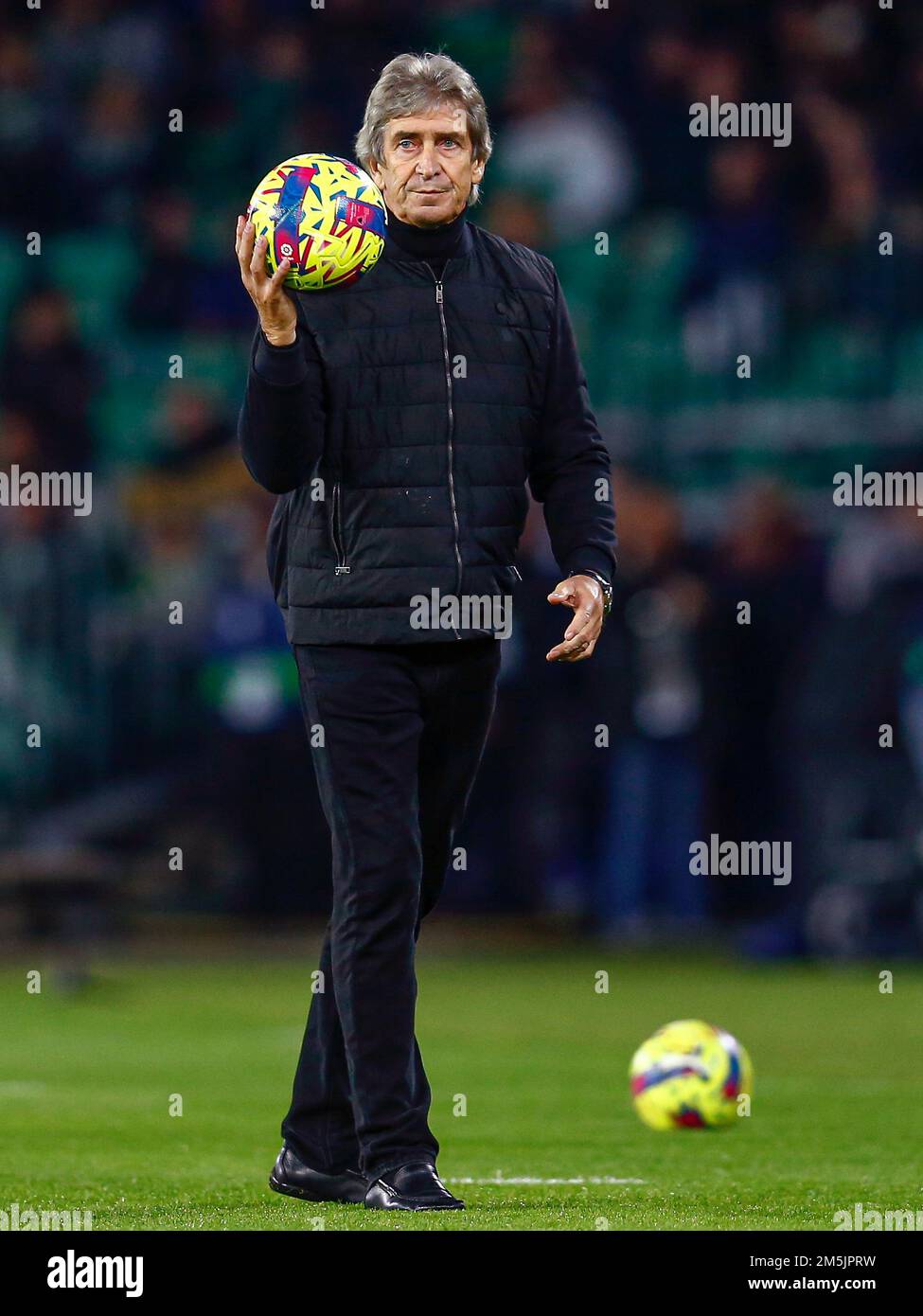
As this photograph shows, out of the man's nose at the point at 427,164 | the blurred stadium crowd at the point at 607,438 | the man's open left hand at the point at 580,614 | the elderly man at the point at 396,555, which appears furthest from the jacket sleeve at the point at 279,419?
the blurred stadium crowd at the point at 607,438

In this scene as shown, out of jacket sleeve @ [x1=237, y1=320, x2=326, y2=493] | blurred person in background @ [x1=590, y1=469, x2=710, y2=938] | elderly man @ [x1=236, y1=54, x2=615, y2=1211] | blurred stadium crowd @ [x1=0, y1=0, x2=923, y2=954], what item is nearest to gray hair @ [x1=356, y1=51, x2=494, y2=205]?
elderly man @ [x1=236, y1=54, x2=615, y2=1211]

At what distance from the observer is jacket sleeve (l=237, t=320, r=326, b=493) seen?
5496mm

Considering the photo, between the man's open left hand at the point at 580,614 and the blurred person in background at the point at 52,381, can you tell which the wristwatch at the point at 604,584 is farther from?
the blurred person in background at the point at 52,381

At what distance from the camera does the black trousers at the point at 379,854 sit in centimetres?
564

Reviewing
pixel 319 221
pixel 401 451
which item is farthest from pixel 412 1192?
pixel 319 221

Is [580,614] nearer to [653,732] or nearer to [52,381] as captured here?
[653,732]

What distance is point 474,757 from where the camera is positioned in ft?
19.5

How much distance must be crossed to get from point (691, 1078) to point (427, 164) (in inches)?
118

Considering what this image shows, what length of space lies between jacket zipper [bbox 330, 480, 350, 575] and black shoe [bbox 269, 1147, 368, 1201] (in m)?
1.39

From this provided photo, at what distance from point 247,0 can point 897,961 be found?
903 centimetres

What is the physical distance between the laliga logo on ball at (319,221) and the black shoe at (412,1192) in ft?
6.39

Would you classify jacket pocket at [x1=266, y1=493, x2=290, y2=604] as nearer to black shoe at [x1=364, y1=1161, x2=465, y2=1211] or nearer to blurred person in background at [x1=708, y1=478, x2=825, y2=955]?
black shoe at [x1=364, y1=1161, x2=465, y2=1211]
